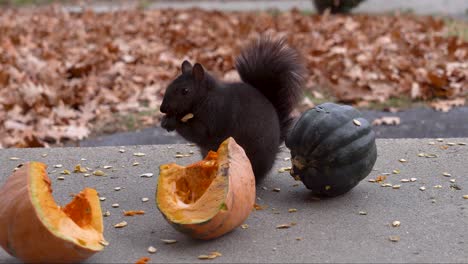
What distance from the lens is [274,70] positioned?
11.3ft

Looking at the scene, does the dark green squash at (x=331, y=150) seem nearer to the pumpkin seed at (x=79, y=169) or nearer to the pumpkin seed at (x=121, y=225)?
the pumpkin seed at (x=121, y=225)

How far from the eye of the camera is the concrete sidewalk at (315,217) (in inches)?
102

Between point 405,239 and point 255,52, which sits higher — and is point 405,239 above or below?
below

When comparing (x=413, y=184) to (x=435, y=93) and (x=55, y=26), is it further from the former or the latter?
(x=55, y=26)

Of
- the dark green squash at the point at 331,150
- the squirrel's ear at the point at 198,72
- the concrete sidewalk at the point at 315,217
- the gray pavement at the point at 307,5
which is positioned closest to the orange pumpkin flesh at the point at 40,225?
the concrete sidewalk at the point at 315,217

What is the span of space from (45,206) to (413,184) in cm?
187

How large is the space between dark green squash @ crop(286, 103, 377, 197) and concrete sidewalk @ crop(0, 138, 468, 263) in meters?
0.11

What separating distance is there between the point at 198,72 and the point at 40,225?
1176 mm

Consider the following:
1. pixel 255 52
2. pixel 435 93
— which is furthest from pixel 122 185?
pixel 435 93

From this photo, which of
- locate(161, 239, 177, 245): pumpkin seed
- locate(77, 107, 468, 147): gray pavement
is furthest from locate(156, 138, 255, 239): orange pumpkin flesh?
locate(77, 107, 468, 147): gray pavement

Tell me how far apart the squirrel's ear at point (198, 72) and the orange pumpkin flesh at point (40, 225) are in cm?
91

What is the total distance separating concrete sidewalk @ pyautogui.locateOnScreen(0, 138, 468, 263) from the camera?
2.58m

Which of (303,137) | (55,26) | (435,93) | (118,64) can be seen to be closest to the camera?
(303,137)

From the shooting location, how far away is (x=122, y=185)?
350 centimetres
